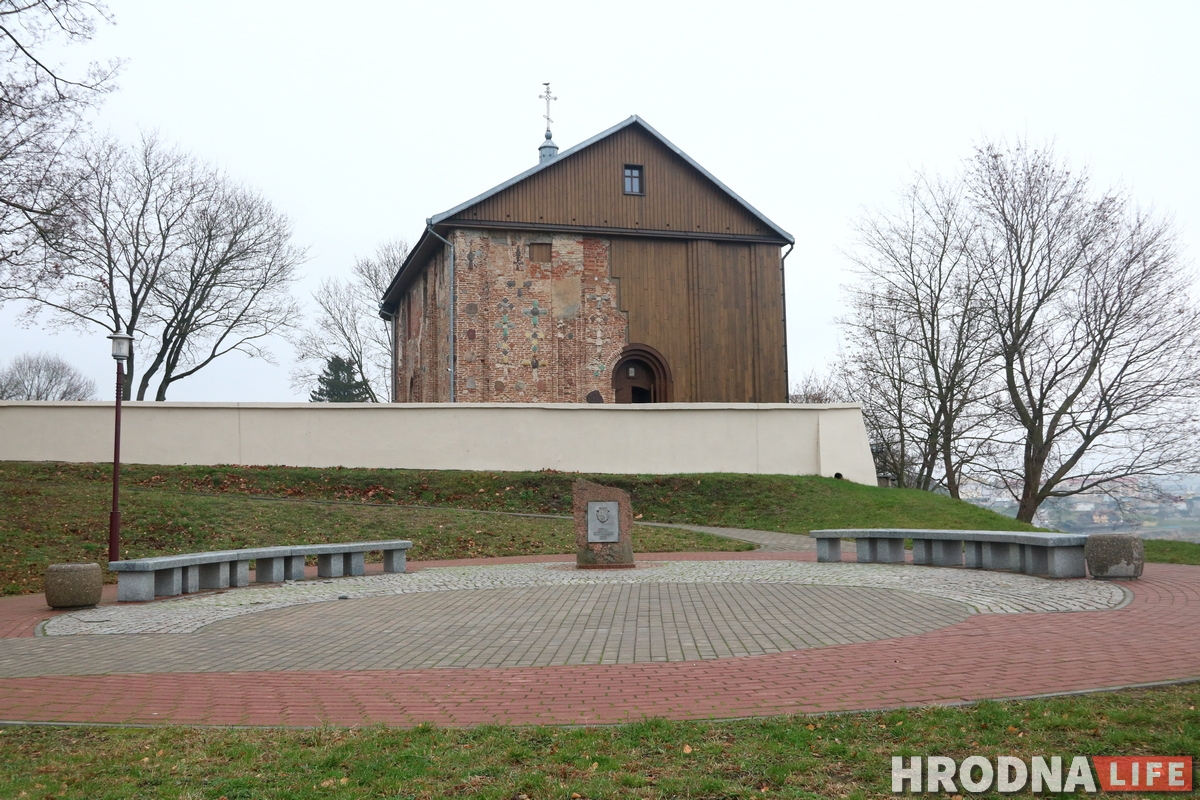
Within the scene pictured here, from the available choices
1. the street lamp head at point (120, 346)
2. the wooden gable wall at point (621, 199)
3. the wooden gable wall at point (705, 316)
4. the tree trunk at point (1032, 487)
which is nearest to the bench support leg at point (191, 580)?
the street lamp head at point (120, 346)

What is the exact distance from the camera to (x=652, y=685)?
21.5 ft

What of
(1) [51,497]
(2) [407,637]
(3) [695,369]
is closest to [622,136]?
(3) [695,369]

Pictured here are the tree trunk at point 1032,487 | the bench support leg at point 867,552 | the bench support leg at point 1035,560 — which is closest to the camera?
the bench support leg at point 1035,560

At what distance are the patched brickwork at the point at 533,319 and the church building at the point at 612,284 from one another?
1.4 inches

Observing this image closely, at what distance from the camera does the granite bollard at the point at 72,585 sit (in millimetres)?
11500

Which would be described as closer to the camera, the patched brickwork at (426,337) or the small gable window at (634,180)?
the small gable window at (634,180)

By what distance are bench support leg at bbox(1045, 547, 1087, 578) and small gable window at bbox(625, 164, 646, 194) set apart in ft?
75.6

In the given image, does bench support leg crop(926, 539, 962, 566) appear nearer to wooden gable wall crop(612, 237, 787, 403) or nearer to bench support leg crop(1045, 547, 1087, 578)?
bench support leg crop(1045, 547, 1087, 578)

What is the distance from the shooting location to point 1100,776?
4438mm

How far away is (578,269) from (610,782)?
93.8 ft

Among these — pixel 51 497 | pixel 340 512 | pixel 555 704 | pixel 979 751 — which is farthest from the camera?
pixel 340 512

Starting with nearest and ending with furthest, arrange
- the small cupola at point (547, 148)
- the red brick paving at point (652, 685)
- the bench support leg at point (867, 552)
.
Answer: the red brick paving at point (652, 685)
the bench support leg at point (867, 552)
the small cupola at point (547, 148)

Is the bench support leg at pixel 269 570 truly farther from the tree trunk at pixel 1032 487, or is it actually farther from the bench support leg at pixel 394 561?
the tree trunk at pixel 1032 487

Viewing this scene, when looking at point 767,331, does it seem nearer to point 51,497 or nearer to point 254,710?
point 51,497
